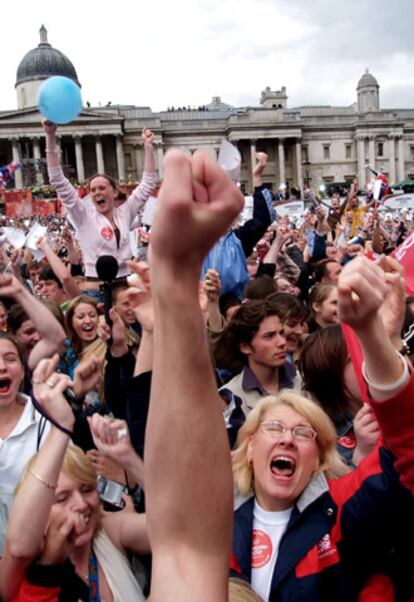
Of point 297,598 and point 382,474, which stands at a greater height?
point 382,474

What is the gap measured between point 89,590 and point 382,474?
979mm

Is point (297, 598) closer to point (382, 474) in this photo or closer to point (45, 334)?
point (382, 474)

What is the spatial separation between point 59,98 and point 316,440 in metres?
1.78

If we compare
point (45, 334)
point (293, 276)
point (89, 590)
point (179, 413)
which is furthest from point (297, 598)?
point (293, 276)

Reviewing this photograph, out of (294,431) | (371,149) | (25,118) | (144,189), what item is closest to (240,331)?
(294,431)

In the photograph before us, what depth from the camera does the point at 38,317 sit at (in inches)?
107

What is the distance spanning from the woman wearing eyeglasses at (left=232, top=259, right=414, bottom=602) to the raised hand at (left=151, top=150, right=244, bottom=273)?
0.42 metres

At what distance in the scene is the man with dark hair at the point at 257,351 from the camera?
3.11m

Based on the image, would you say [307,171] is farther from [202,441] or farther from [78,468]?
[202,441]

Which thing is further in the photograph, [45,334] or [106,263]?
[45,334]

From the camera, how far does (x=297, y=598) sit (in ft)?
5.14

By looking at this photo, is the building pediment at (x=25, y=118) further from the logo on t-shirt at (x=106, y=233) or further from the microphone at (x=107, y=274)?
the microphone at (x=107, y=274)

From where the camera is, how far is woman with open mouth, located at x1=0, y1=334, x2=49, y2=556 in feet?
7.79

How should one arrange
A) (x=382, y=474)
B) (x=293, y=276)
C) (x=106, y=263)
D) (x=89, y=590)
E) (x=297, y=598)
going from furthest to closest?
(x=293, y=276)
(x=106, y=263)
(x=89, y=590)
(x=297, y=598)
(x=382, y=474)
